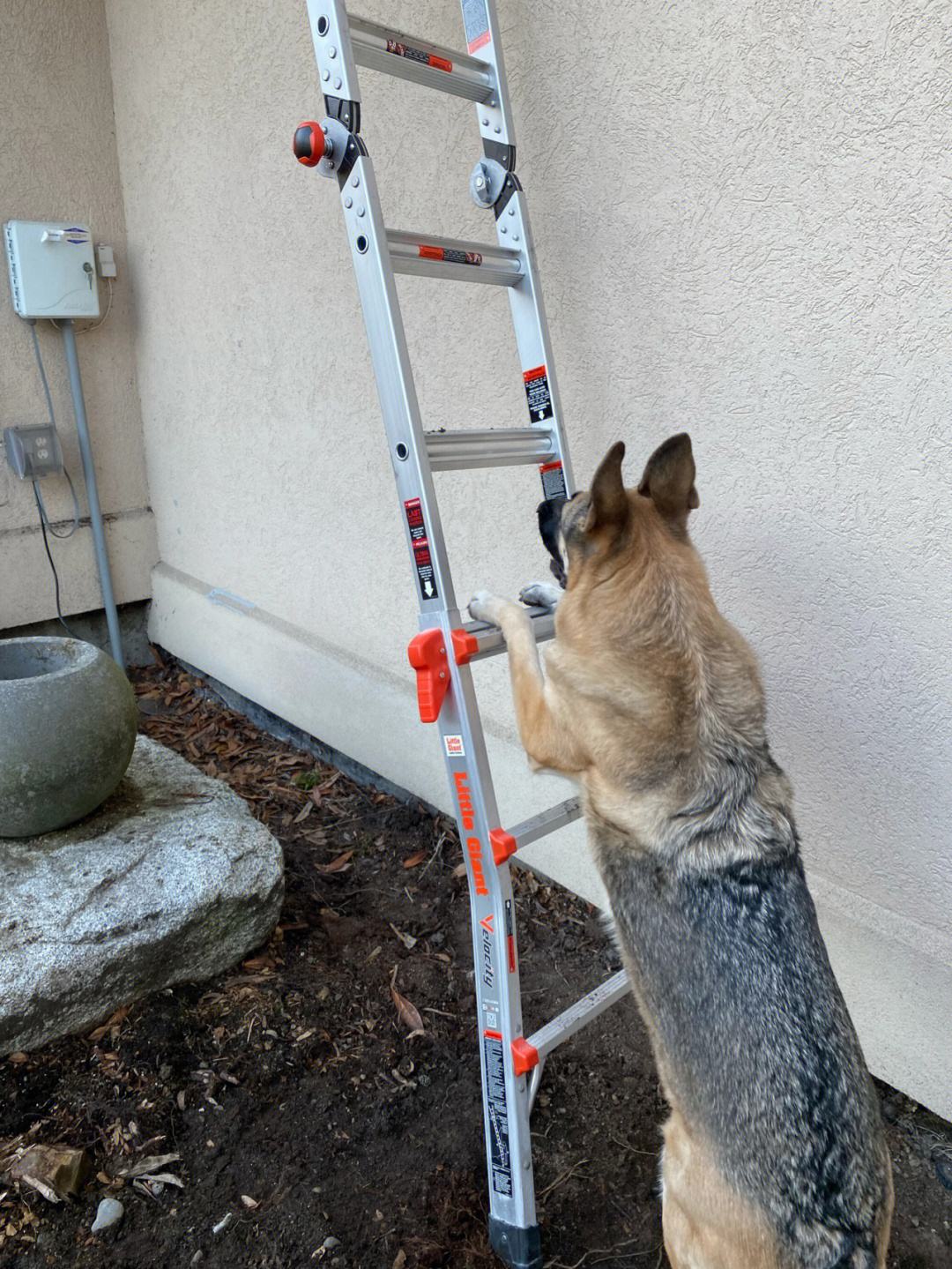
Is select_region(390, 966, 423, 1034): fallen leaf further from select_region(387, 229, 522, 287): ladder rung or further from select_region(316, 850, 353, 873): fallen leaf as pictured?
select_region(387, 229, 522, 287): ladder rung

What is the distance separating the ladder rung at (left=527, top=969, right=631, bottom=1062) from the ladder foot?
39 centimetres

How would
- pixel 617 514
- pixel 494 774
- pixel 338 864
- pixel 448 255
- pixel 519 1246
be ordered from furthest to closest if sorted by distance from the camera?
pixel 338 864, pixel 494 774, pixel 448 255, pixel 519 1246, pixel 617 514

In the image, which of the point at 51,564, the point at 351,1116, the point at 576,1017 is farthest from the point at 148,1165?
the point at 51,564

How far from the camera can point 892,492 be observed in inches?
86.1

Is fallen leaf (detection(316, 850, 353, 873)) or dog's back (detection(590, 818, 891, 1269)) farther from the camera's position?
fallen leaf (detection(316, 850, 353, 873))

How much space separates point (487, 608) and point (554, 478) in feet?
1.71

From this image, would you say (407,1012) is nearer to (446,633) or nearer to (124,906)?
(124,906)

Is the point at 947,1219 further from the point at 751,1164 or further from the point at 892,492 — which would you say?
the point at 892,492

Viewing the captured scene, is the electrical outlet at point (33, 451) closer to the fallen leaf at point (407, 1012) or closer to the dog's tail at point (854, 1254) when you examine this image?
the fallen leaf at point (407, 1012)

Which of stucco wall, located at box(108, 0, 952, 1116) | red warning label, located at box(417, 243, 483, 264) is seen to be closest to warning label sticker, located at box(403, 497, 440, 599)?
red warning label, located at box(417, 243, 483, 264)

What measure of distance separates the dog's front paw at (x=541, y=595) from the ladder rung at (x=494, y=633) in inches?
2.3

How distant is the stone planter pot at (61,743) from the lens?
9.55ft

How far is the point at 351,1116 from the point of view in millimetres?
2514

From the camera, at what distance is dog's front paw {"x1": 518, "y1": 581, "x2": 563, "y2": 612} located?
240 cm
